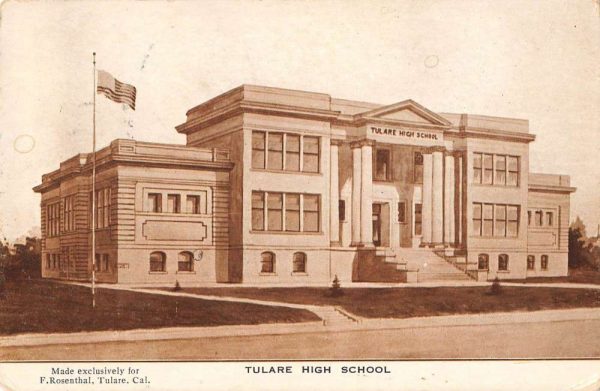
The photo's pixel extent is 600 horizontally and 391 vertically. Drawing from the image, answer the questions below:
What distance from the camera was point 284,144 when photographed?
34.7 feet

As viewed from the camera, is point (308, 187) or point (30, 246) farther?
point (308, 187)

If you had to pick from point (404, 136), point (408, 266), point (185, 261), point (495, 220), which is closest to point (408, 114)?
point (404, 136)

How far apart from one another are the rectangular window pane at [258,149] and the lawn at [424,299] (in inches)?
71.9

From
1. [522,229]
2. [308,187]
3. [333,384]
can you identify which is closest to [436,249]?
[522,229]

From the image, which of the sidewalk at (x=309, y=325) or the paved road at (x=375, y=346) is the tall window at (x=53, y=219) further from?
the paved road at (x=375, y=346)

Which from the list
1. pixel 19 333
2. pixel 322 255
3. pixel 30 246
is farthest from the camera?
pixel 322 255

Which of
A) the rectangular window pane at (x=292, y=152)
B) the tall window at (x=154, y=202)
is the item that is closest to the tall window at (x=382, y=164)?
the rectangular window pane at (x=292, y=152)

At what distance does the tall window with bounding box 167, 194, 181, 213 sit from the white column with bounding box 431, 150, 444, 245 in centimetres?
363

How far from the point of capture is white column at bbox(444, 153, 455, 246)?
416 inches

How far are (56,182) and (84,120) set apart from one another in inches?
33.2

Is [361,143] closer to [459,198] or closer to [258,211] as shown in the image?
[459,198]

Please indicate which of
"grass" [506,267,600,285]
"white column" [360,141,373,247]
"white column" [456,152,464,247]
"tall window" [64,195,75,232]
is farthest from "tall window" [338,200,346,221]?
"tall window" [64,195,75,232]

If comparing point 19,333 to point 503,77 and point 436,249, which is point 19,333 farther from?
point 503,77

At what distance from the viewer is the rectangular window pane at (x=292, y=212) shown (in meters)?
10.4
